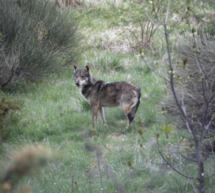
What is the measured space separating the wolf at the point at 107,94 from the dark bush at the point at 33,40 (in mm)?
2633

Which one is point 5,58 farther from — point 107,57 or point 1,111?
point 1,111

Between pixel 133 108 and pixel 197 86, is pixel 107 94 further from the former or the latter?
pixel 197 86

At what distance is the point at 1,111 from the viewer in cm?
683

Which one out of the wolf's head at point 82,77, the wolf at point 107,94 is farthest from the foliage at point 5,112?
the wolf at point 107,94

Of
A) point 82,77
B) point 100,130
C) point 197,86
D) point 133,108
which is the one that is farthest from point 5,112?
point 197,86

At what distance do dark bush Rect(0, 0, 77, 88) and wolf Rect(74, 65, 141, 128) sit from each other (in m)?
2.63

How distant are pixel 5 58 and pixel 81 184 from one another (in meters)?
6.20

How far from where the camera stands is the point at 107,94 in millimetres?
8523

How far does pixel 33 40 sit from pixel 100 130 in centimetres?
439

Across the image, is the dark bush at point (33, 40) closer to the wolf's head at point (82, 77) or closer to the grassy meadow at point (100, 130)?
the grassy meadow at point (100, 130)

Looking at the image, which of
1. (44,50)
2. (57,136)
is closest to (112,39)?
(44,50)

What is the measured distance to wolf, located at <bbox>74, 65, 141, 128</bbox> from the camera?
815 centimetres

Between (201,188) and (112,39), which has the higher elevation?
(112,39)

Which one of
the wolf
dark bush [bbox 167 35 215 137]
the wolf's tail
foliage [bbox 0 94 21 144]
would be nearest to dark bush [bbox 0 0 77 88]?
the wolf
